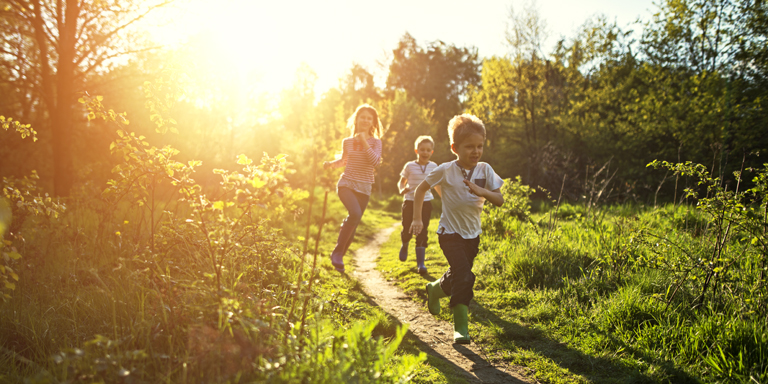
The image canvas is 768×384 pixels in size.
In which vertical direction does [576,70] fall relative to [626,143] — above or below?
above

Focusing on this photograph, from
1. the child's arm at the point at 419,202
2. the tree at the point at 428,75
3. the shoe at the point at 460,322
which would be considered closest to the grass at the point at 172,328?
the shoe at the point at 460,322

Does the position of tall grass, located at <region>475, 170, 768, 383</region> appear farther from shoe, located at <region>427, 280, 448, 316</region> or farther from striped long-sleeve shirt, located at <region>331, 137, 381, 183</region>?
striped long-sleeve shirt, located at <region>331, 137, 381, 183</region>

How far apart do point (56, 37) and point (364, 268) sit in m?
7.86

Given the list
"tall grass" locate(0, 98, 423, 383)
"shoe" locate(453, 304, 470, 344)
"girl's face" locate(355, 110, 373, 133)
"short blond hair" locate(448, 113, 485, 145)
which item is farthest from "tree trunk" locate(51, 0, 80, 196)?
"shoe" locate(453, 304, 470, 344)

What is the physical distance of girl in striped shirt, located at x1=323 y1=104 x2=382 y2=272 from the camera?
17.7ft

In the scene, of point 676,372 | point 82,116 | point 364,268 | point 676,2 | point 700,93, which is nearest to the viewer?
point 676,372

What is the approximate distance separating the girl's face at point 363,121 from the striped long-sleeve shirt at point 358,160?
207mm

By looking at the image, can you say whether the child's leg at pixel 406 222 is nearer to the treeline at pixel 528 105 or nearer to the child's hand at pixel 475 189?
the child's hand at pixel 475 189

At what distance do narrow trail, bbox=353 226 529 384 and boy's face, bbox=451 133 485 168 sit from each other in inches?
65.8

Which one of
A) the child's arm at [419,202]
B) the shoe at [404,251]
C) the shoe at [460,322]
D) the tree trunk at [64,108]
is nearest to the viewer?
the shoe at [460,322]

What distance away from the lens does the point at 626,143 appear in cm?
2048

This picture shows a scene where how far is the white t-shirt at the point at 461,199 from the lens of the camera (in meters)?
3.61

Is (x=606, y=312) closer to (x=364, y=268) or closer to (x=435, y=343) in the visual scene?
(x=435, y=343)

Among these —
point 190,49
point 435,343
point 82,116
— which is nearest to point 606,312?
Result: point 435,343
